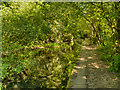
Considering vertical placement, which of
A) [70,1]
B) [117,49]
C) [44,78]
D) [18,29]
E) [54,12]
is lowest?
[44,78]

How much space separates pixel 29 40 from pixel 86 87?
440 centimetres

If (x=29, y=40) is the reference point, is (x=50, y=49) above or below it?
below

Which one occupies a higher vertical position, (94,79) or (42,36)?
(42,36)

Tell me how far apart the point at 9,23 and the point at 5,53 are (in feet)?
6.12

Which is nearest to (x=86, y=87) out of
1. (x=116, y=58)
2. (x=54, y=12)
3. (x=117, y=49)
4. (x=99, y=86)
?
(x=99, y=86)

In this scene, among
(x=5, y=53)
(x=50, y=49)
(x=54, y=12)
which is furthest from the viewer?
(x=50, y=49)

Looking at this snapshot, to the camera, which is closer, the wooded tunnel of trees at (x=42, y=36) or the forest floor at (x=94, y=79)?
the forest floor at (x=94, y=79)

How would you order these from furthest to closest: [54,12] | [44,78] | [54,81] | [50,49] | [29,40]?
[50,49], [54,12], [29,40], [44,78], [54,81]

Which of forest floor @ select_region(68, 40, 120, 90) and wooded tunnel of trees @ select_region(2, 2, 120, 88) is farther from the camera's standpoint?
wooded tunnel of trees @ select_region(2, 2, 120, 88)

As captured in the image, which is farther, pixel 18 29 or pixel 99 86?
pixel 18 29

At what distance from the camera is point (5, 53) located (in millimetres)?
6832

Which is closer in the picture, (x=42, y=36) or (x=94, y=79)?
(x=94, y=79)

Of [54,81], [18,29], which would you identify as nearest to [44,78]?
[54,81]

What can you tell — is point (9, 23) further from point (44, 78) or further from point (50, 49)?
point (50, 49)
